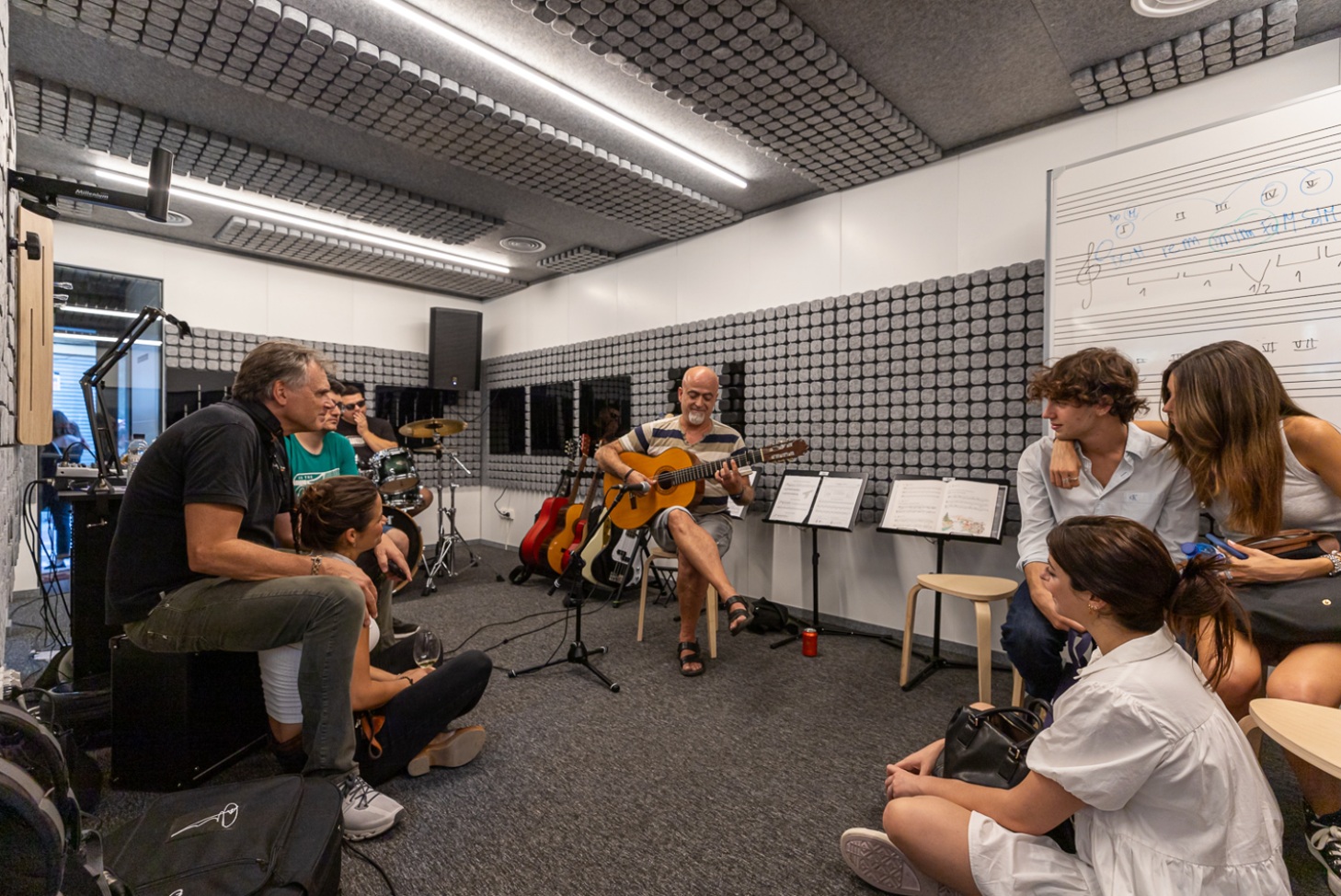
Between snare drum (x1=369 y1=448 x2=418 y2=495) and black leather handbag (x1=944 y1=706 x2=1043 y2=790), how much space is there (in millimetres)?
3594

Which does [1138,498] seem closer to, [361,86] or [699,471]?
[699,471]

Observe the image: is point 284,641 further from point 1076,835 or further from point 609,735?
point 1076,835

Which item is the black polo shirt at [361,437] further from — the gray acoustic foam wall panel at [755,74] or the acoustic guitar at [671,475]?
the gray acoustic foam wall panel at [755,74]

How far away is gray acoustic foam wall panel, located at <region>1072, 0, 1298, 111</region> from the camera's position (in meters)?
2.24

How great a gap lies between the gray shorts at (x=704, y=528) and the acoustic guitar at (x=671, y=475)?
10 cm

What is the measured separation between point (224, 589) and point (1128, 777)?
2.29 metres

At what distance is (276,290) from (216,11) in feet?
12.5

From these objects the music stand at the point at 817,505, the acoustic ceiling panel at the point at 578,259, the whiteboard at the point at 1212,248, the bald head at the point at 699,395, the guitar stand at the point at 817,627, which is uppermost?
the acoustic ceiling panel at the point at 578,259

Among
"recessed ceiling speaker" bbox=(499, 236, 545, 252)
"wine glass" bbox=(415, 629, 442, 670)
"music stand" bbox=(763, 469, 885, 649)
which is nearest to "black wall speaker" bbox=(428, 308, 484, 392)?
"recessed ceiling speaker" bbox=(499, 236, 545, 252)

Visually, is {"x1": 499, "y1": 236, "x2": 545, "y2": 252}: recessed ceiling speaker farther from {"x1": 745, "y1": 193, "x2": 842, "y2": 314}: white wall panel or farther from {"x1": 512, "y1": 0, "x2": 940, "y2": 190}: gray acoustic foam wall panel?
{"x1": 512, "y1": 0, "x2": 940, "y2": 190}: gray acoustic foam wall panel

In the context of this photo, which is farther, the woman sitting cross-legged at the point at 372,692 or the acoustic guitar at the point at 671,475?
the acoustic guitar at the point at 671,475

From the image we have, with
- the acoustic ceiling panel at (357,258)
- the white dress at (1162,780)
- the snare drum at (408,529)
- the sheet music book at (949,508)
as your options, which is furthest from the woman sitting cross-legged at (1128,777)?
the acoustic ceiling panel at (357,258)

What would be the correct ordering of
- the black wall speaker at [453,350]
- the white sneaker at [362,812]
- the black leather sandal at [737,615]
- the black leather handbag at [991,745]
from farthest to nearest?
the black wall speaker at [453,350] → the black leather sandal at [737,615] → the white sneaker at [362,812] → the black leather handbag at [991,745]

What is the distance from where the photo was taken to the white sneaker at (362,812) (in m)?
1.66
